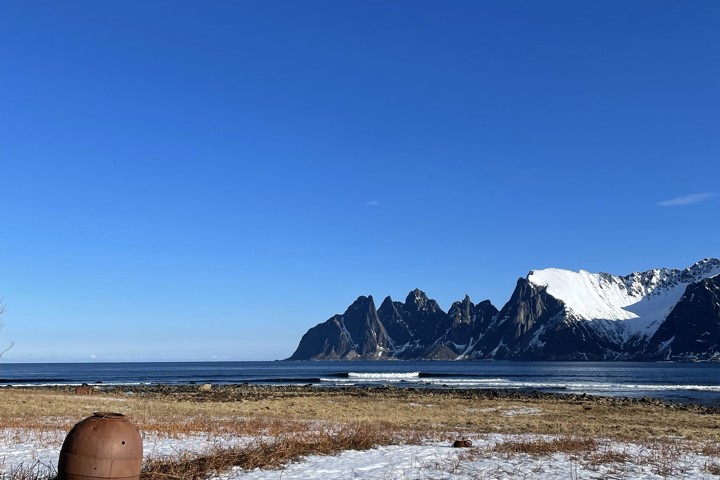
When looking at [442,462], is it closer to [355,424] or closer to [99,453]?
[99,453]

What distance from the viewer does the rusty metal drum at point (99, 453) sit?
905 centimetres

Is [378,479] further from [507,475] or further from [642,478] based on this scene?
[642,478]

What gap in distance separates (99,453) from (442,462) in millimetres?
8041

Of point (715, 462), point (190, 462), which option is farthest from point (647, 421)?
point (190, 462)

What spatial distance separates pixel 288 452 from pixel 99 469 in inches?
229

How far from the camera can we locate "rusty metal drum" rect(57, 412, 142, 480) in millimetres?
9047

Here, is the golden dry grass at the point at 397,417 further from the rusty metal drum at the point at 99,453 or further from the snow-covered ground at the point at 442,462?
the rusty metal drum at the point at 99,453

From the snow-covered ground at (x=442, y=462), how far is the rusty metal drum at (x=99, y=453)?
2.72 metres

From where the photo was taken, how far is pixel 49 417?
1025 inches

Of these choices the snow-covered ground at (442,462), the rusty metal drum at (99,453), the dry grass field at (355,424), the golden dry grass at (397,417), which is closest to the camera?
the rusty metal drum at (99,453)

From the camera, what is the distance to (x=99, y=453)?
9055mm

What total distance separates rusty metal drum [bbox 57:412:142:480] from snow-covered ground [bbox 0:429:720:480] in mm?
2724

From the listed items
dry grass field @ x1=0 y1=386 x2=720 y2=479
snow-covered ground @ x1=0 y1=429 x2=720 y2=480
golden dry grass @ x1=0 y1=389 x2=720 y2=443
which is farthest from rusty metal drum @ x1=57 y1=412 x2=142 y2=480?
golden dry grass @ x1=0 y1=389 x2=720 y2=443

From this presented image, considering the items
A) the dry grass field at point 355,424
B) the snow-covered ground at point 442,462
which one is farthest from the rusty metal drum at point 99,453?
the snow-covered ground at point 442,462
